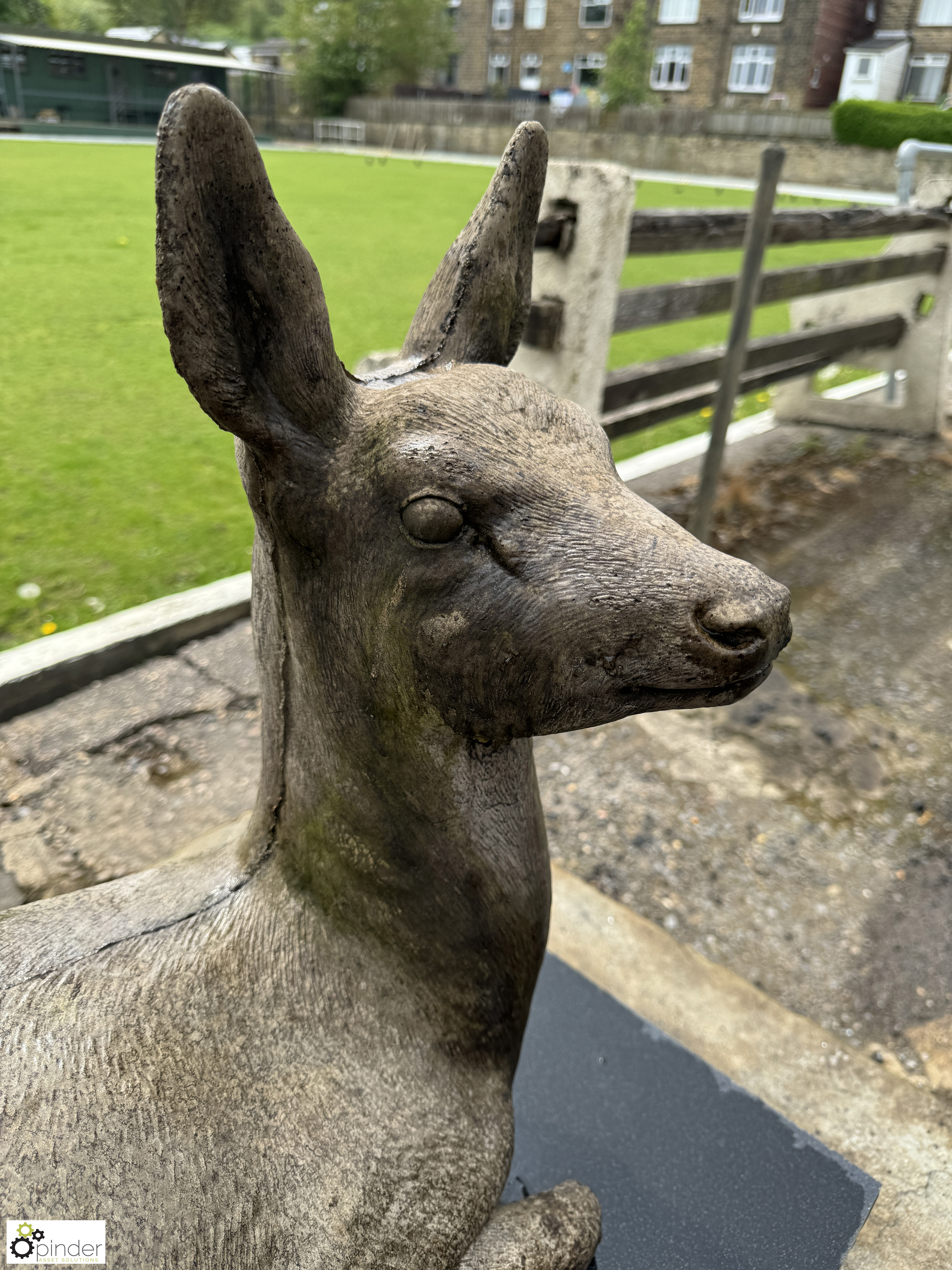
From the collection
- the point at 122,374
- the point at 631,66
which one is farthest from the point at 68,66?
the point at 122,374

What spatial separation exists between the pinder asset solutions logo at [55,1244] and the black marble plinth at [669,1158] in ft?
3.12

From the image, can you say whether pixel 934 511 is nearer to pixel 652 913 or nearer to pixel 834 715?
pixel 834 715

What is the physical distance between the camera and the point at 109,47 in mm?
27766

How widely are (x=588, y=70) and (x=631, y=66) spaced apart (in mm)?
5091

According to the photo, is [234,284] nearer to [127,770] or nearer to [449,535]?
[449,535]

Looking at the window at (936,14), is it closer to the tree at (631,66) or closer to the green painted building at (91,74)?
the tree at (631,66)

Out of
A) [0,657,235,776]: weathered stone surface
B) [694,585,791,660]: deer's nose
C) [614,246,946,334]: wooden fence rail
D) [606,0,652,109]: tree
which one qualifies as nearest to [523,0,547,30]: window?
[606,0,652,109]: tree

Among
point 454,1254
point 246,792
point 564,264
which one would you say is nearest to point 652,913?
point 246,792

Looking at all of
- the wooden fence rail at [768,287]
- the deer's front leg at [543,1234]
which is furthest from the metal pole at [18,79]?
the deer's front leg at [543,1234]

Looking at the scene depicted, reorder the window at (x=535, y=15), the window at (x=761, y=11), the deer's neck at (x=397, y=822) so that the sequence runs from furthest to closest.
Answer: the window at (x=535, y=15) < the window at (x=761, y=11) < the deer's neck at (x=397, y=822)

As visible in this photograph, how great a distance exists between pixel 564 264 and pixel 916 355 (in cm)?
417

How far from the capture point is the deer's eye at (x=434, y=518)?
2.92ft

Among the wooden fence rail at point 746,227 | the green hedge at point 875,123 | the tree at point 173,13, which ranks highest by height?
the tree at point 173,13

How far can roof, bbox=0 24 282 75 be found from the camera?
27172 millimetres
